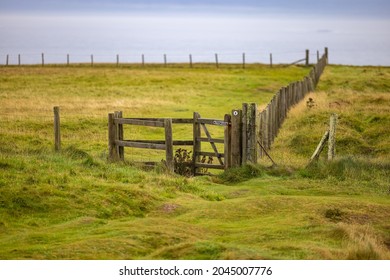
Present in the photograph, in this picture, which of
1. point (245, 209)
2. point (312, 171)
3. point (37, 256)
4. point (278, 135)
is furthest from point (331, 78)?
point (37, 256)

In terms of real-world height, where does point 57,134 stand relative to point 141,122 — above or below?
below

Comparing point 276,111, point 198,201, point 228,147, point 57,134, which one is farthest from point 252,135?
Result: point 276,111

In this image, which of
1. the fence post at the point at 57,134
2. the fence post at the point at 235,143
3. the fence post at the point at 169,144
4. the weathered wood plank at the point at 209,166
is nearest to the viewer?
the fence post at the point at 169,144

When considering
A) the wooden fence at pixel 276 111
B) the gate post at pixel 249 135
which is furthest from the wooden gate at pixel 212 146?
the wooden fence at pixel 276 111

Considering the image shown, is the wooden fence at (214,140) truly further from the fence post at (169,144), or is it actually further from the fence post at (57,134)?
the fence post at (57,134)

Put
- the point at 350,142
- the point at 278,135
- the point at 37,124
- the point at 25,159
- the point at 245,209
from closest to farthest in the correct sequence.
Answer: the point at 245,209 → the point at 25,159 → the point at 350,142 → the point at 278,135 → the point at 37,124

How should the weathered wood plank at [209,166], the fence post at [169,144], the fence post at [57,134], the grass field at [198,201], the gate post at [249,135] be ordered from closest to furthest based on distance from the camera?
the grass field at [198,201]
the fence post at [169,144]
the gate post at [249,135]
the weathered wood plank at [209,166]
the fence post at [57,134]

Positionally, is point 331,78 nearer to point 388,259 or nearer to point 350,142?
point 350,142

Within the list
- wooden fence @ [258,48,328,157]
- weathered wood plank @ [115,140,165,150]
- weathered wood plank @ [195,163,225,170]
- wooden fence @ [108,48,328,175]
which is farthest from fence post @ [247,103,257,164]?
weathered wood plank @ [115,140,165,150]

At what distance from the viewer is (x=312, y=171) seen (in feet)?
70.7

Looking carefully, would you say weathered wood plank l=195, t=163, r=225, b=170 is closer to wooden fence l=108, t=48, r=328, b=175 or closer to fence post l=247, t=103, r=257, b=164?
wooden fence l=108, t=48, r=328, b=175

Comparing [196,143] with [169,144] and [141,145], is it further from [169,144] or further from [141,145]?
[141,145]

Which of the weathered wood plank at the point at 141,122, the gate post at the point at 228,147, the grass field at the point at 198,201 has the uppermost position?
the weathered wood plank at the point at 141,122

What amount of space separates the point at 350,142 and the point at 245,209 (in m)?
11.6
